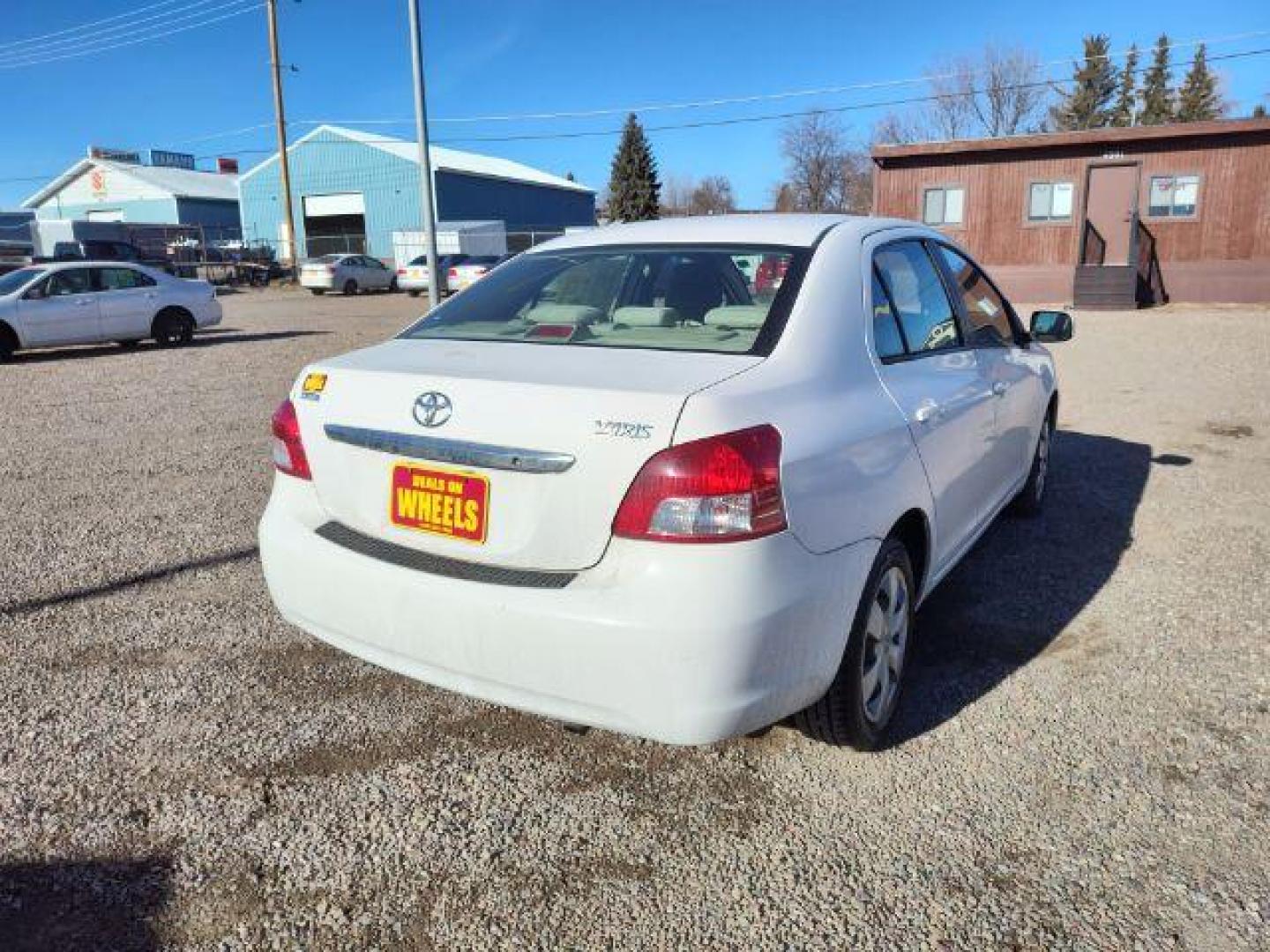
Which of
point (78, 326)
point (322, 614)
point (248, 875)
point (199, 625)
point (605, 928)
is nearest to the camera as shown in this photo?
point (605, 928)

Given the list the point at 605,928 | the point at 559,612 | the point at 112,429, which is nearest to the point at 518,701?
the point at 559,612

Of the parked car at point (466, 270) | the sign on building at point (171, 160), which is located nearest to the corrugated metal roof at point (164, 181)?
the sign on building at point (171, 160)

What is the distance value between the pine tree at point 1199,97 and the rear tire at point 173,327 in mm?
67643

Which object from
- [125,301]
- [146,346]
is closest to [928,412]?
[125,301]

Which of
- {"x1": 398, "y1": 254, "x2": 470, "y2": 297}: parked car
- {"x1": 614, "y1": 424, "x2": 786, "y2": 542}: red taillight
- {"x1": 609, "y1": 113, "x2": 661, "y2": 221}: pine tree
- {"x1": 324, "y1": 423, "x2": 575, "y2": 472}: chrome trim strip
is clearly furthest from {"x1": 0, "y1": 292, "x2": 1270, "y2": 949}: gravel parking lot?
{"x1": 609, "y1": 113, "x2": 661, "y2": 221}: pine tree

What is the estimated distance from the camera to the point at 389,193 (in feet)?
156

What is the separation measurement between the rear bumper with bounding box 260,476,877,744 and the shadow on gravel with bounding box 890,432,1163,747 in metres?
0.87

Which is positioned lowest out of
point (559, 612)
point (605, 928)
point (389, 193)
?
point (605, 928)

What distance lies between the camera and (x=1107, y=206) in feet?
71.5

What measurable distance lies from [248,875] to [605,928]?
3.08ft

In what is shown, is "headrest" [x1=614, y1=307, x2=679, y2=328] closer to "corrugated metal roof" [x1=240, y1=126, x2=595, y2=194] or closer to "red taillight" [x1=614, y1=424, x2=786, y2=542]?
"red taillight" [x1=614, y1=424, x2=786, y2=542]

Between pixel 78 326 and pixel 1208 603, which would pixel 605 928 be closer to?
pixel 1208 603

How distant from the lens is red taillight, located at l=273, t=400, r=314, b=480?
2.92 metres

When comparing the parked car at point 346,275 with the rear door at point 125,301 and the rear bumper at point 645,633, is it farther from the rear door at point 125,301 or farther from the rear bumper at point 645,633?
the rear bumper at point 645,633
